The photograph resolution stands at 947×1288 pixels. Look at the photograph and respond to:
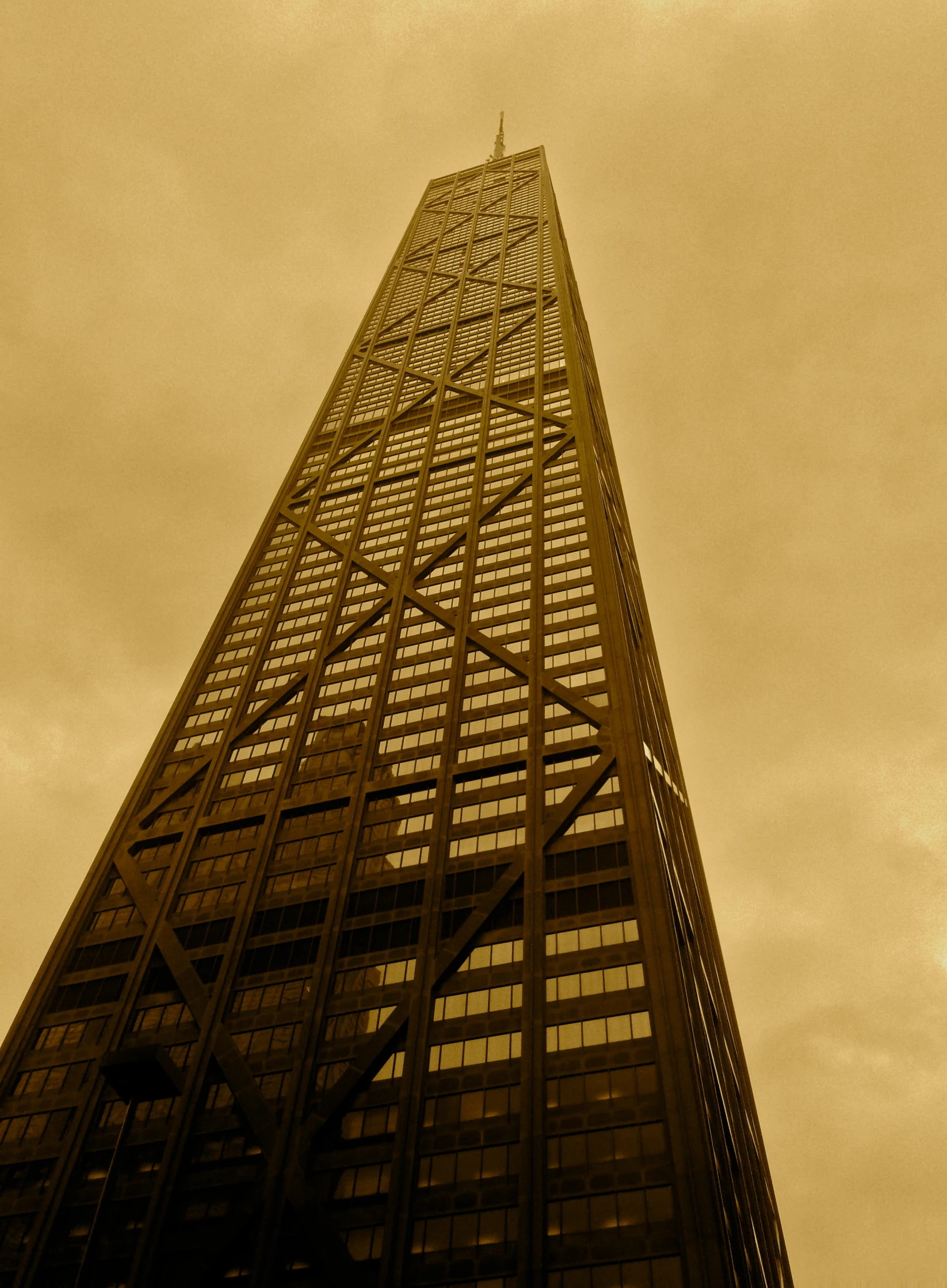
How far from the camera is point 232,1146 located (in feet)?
182

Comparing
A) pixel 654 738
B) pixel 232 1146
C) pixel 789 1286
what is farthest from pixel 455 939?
pixel 789 1286

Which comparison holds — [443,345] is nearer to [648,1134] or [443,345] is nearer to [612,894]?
[612,894]

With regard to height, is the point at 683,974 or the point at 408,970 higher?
the point at 408,970

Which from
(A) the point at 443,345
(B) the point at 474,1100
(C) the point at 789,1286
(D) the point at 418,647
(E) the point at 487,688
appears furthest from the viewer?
(A) the point at 443,345

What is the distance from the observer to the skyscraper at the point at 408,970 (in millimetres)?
49781

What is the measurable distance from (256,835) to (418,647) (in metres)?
20.4

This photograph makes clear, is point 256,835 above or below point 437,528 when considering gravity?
below

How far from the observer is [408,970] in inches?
2410

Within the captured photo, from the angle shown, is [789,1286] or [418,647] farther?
[418,647]

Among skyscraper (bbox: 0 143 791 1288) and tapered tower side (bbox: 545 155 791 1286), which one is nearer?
tapered tower side (bbox: 545 155 791 1286)

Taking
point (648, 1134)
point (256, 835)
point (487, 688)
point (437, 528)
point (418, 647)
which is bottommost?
point (648, 1134)

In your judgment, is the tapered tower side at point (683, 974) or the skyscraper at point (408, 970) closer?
the tapered tower side at point (683, 974)

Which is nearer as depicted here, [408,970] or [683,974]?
[683,974]

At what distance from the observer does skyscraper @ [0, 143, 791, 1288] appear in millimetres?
49781
